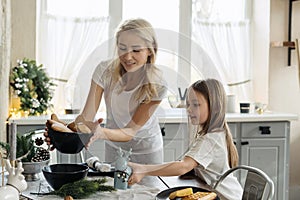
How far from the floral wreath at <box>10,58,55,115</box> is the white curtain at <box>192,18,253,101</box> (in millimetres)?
1301

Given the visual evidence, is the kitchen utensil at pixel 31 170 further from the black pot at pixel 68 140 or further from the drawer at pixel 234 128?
the drawer at pixel 234 128

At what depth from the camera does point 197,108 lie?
2.19 metres

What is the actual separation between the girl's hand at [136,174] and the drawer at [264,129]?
5.88 feet

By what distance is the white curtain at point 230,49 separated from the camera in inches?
162

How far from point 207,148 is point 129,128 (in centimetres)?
44

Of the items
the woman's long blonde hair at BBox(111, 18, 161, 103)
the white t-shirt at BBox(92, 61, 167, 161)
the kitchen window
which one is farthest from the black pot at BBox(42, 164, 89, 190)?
the kitchen window

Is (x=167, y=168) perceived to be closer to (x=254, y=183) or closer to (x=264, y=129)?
(x=254, y=183)

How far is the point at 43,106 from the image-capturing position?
351 centimetres

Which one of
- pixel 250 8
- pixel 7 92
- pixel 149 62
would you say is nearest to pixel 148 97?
pixel 149 62

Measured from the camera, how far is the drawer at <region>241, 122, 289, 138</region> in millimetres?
3652

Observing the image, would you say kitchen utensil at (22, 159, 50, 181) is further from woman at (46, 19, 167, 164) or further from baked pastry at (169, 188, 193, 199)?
baked pastry at (169, 188, 193, 199)

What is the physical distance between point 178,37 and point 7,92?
1885 mm

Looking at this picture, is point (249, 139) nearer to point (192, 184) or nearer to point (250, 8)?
point (250, 8)

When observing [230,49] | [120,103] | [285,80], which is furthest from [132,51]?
[285,80]
